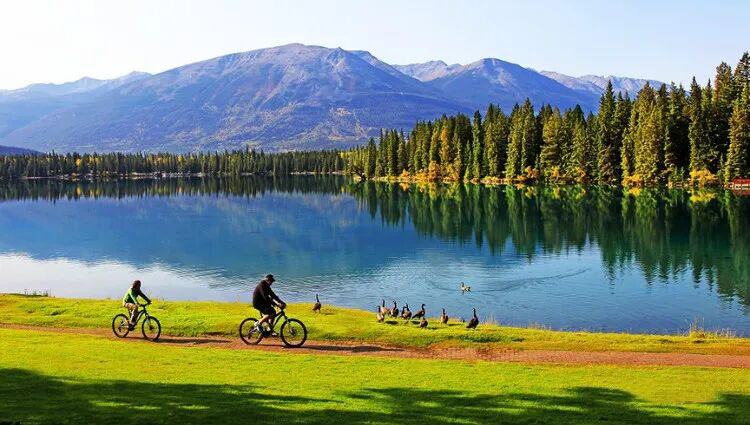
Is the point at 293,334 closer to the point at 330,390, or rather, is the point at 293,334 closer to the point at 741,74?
the point at 330,390

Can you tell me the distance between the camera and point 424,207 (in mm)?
132250

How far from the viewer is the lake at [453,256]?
5231cm

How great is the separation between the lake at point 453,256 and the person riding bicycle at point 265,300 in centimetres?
2080

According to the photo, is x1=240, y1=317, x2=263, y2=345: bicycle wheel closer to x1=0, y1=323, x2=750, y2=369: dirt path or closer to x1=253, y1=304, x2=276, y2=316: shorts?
x1=0, y1=323, x2=750, y2=369: dirt path

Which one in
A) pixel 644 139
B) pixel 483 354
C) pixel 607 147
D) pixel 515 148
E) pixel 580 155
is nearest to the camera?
pixel 483 354

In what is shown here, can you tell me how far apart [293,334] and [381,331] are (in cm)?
538

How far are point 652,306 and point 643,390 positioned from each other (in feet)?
95.8

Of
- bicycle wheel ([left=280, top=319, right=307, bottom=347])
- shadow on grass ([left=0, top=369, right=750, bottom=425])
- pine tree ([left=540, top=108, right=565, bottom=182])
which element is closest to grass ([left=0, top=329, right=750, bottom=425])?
shadow on grass ([left=0, top=369, right=750, bottom=425])

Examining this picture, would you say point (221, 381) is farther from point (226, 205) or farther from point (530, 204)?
point (226, 205)

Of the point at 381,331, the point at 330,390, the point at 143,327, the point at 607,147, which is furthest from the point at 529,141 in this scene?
the point at 330,390

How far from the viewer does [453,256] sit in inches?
3039

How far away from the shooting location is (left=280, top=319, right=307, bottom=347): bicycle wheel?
104 feet

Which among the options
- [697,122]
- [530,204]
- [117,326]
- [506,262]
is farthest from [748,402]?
[697,122]

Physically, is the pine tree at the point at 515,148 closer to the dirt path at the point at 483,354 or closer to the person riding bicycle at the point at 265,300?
the dirt path at the point at 483,354
